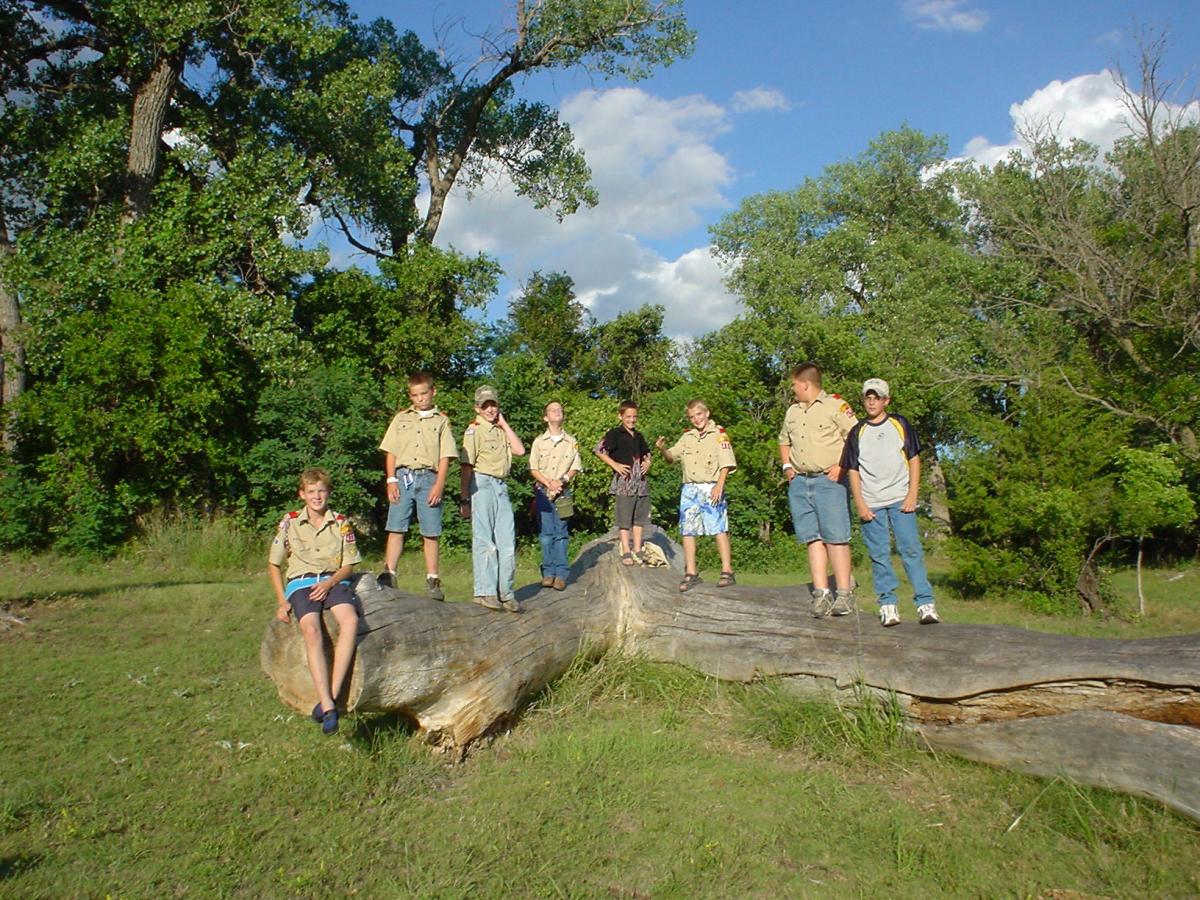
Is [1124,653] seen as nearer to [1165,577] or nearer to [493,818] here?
[493,818]

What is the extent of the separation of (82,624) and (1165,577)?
18.8 metres

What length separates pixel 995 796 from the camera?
5352 mm

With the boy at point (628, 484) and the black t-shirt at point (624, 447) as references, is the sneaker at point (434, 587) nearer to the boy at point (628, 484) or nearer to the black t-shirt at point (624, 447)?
the boy at point (628, 484)

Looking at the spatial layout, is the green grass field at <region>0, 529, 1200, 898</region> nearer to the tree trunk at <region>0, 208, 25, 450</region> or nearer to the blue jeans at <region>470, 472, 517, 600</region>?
the blue jeans at <region>470, 472, 517, 600</region>

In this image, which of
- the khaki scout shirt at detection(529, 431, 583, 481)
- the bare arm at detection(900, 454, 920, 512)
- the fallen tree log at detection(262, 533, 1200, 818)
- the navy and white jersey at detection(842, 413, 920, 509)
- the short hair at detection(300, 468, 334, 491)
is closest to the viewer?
the fallen tree log at detection(262, 533, 1200, 818)

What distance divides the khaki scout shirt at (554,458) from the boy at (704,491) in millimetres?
970

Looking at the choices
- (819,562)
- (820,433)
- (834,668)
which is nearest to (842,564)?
(819,562)

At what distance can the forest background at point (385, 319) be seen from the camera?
14.1 metres

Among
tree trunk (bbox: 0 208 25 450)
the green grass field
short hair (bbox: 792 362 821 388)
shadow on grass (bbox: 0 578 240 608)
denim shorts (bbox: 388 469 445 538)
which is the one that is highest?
tree trunk (bbox: 0 208 25 450)

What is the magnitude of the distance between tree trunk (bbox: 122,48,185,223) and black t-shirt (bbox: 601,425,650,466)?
37.4 ft

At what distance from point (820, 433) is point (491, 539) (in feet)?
8.62

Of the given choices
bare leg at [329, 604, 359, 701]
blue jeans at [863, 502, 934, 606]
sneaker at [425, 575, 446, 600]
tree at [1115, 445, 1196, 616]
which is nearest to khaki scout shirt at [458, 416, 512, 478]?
sneaker at [425, 575, 446, 600]

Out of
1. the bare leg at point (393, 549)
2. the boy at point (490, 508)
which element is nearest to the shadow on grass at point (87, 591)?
the bare leg at point (393, 549)

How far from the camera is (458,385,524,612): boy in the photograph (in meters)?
6.86
